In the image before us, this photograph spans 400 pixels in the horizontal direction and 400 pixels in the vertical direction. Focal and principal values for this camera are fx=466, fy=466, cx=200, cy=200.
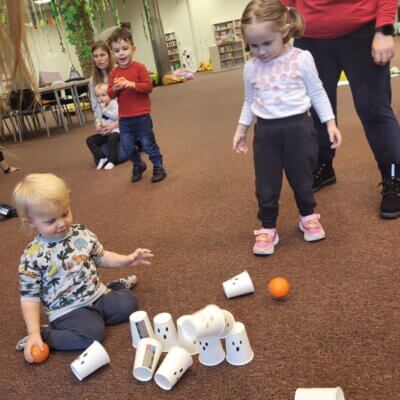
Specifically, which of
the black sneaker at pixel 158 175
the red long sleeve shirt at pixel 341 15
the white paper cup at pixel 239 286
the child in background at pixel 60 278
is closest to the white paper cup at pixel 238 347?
the white paper cup at pixel 239 286

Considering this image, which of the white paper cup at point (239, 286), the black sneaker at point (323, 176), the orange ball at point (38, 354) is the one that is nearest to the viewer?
the orange ball at point (38, 354)

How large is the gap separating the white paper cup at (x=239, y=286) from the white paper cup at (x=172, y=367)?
349 millimetres

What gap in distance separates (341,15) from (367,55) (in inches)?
7.5

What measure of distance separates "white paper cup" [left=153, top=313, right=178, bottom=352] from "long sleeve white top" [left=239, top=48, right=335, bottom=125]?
86 cm

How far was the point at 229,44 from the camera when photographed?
47.4 ft

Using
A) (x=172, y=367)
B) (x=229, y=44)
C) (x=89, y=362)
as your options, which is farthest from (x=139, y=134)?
(x=229, y=44)

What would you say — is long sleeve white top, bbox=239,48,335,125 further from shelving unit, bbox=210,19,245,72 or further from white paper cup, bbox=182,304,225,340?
shelving unit, bbox=210,19,245,72

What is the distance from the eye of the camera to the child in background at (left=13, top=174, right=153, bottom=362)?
56.6 inches

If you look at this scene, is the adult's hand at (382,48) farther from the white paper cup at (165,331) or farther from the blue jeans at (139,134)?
the blue jeans at (139,134)

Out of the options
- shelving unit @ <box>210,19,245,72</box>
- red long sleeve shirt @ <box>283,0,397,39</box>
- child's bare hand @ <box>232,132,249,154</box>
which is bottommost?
shelving unit @ <box>210,19,245,72</box>

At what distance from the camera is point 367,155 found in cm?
281

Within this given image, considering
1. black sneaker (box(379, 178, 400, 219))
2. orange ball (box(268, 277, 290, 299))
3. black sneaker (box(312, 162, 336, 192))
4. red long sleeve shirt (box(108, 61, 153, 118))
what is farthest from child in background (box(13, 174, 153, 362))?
red long sleeve shirt (box(108, 61, 153, 118))

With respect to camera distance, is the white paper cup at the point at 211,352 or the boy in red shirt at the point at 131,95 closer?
the white paper cup at the point at 211,352

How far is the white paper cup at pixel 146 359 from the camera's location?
4.08 ft
